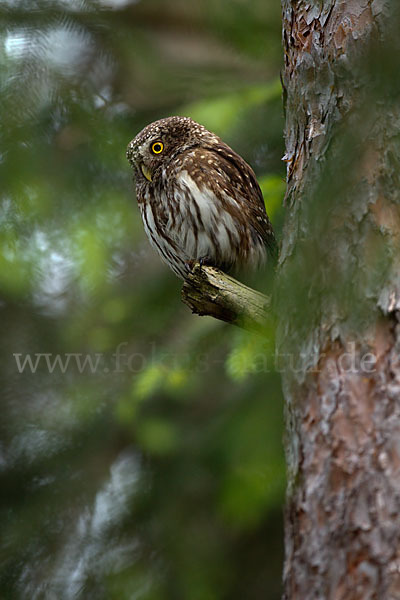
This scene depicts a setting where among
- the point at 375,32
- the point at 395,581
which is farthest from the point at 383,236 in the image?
the point at 395,581

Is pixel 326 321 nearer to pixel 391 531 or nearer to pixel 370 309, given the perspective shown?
pixel 370 309

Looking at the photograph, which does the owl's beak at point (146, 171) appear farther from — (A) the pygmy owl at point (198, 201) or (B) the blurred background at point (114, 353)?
(B) the blurred background at point (114, 353)

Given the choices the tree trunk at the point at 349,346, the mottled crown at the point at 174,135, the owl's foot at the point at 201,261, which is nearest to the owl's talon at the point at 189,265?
the owl's foot at the point at 201,261

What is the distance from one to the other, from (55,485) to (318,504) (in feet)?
6.23

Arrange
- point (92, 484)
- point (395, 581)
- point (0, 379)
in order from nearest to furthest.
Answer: point (395, 581) < point (92, 484) < point (0, 379)

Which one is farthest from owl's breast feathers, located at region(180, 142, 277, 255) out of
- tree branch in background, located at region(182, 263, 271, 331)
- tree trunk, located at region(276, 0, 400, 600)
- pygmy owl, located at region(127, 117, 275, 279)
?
tree trunk, located at region(276, 0, 400, 600)

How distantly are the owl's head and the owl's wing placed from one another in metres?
0.18

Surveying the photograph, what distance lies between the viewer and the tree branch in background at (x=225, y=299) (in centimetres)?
227

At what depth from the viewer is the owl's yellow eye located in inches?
132

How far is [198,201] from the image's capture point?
3.11 m

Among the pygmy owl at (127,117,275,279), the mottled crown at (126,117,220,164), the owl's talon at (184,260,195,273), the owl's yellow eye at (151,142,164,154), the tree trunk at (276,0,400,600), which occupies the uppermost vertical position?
the mottled crown at (126,117,220,164)

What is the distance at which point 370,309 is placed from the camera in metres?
1.63

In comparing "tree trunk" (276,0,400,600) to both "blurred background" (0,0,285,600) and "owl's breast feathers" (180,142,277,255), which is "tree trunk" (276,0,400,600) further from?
"owl's breast feathers" (180,142,277,255)

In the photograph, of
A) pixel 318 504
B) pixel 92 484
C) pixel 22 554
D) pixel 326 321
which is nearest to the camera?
pixel 318 504
